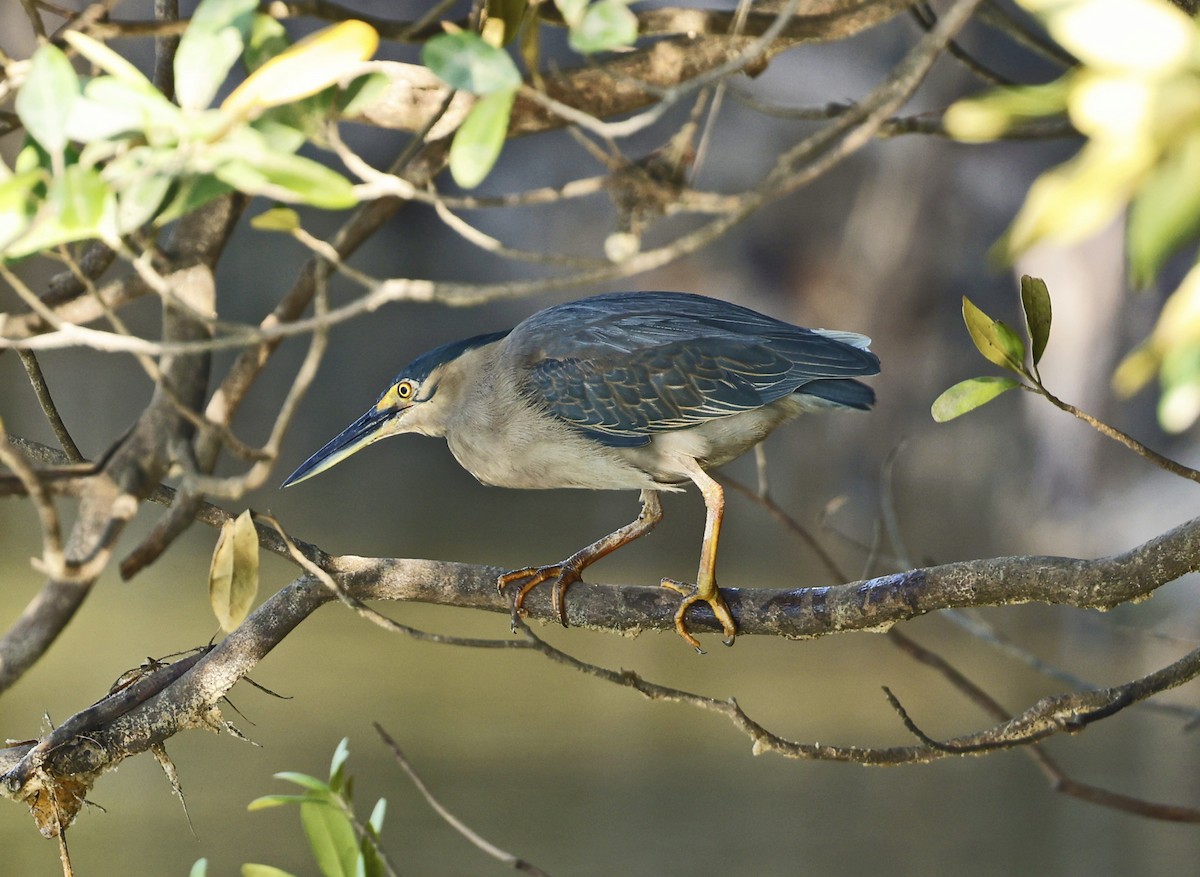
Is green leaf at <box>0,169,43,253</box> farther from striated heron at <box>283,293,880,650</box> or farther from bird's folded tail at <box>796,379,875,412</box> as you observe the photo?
bird's folded tail at <box>796,379,875,412</box>

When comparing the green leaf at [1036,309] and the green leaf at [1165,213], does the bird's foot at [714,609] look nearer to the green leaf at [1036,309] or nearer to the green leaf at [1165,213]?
the green leaf at [1036,309]

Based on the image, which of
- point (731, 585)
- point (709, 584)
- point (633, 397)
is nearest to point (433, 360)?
point (633, 397)

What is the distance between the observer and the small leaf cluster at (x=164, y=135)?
0.56m

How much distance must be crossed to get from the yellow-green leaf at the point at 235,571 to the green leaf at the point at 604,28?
0.48 metres

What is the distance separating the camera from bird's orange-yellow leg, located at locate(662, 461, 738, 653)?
138 cm

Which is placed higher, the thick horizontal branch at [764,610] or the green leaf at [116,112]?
the green leaf at [116,112]

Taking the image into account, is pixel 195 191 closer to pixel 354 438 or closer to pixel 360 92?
pixel 360 92

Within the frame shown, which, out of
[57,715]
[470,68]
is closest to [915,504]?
[57,715]

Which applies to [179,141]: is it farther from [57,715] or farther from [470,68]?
[57,715]

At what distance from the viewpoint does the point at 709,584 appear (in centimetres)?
138

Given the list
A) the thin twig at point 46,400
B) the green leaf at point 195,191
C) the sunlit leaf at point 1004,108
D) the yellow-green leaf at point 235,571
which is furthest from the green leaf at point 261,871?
the sunlit leaf at point 1004,108

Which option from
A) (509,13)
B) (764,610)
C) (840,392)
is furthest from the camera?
(840,392)

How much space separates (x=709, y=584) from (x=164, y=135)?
919 mm

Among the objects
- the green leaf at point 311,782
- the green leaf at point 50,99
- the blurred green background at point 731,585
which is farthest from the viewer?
the blurred green background at point 731,585
